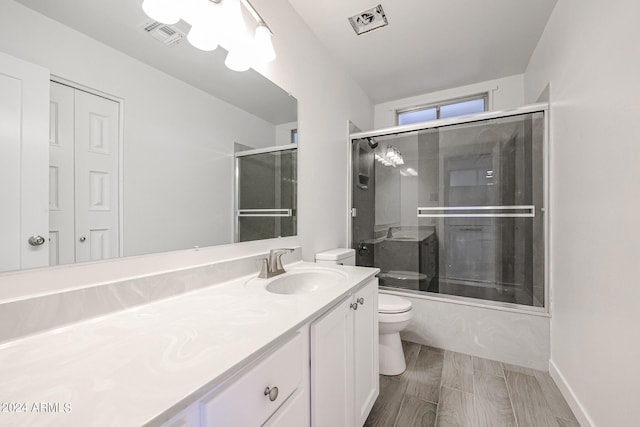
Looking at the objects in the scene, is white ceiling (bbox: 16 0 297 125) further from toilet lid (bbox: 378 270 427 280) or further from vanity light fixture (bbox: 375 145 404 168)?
toilet lid (bbox: 378 270 427 280)

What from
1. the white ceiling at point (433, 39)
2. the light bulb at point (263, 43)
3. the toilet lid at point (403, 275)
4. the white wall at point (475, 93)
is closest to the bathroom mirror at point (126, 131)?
the light bulb at point (263, 43)

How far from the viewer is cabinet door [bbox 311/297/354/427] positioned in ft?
2.86

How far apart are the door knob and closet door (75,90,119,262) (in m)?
0.08

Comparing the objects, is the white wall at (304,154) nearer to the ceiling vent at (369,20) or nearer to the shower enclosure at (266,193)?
the shower enclosure at (266,193)

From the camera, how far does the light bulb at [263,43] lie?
1.32 meters

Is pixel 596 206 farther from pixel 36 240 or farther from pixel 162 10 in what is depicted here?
pixel 36 240

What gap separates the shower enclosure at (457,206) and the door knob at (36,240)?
211 cm

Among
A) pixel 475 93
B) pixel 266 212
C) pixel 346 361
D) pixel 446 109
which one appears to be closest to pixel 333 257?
pixel 266 212

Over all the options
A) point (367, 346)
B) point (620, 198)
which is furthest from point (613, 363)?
point (367, 346)

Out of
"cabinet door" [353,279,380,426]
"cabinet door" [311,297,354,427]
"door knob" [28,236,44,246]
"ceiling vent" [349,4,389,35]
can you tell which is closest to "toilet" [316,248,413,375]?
"cabinet door" [353,279,380,426]

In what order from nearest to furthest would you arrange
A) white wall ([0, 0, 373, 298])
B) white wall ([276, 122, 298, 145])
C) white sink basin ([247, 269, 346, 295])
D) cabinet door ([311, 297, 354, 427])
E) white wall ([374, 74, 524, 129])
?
white wall ([0, 0, 373, 298]) → cabinet door ([311, 297, 354, 427]) → white sink basin ([247, 269, 346, 295]) → white wall ([276, 122, 298, 145]) → white wall ([374, 74, 524, 129])

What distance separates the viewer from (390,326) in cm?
178

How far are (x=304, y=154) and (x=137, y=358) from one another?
148cm

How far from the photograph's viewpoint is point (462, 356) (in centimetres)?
209
